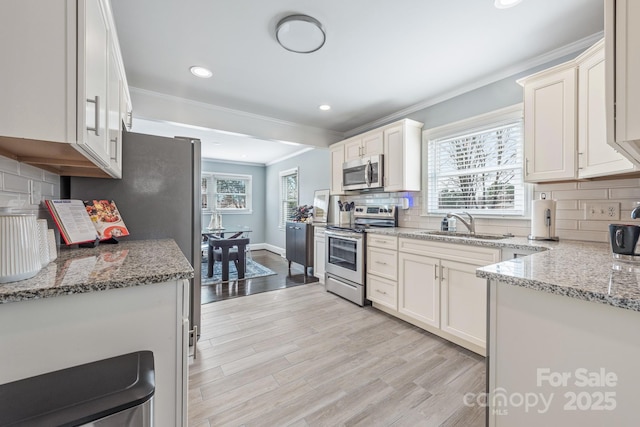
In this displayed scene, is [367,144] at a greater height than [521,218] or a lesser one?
greater

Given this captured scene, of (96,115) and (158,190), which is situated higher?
(96,115)

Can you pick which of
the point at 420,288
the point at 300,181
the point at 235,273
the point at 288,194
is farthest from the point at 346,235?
the point at 288,194

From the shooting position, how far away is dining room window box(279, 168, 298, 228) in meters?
6.10

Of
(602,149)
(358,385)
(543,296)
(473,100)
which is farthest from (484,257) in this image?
(473,100)

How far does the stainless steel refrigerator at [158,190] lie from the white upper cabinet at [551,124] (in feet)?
8.74

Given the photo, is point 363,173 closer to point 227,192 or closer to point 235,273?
point 235,273

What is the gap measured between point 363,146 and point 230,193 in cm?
451

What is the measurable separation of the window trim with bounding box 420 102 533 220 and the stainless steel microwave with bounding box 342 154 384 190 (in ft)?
1.75

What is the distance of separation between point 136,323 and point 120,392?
0.31m

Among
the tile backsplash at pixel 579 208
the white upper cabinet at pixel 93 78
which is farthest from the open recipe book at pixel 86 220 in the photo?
the tile backsplash at pixel 579 208

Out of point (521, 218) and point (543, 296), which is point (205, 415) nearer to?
point (543, 296)

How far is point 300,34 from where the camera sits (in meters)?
1.95

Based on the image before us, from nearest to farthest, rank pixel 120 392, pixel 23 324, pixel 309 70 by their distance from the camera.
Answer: pixel 120 392
pixel 23 324
pixel 309 70

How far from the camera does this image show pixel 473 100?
2.74 meters
